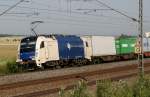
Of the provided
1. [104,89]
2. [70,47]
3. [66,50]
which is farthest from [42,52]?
[104,89]

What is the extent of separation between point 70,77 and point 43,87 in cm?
432

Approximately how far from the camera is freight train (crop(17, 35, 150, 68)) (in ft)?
113

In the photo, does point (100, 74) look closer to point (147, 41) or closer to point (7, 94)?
point (7, 94)

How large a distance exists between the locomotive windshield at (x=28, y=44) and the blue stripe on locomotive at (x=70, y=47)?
8.76 ft

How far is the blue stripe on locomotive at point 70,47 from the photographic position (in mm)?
36469

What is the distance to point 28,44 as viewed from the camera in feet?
114

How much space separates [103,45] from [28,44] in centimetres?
1329

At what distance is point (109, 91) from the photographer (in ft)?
40.0

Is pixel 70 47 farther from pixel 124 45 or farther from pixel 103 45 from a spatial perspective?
pixel 124 45

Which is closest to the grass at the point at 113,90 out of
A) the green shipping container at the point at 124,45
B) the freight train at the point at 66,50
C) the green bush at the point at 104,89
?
the green bush at the point at 104,89

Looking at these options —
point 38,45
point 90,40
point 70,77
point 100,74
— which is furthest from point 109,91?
point 90,40

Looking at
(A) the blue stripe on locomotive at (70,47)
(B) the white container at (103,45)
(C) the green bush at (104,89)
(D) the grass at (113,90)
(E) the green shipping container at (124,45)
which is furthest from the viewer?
(E) the green shipping container at (124,45)

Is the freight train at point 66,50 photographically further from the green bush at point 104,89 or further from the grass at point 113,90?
the green bush at point 104,89

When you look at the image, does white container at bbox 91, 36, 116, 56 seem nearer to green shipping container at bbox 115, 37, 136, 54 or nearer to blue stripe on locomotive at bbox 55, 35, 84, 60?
green shipping container at bbox 115, 37, 136, 54
